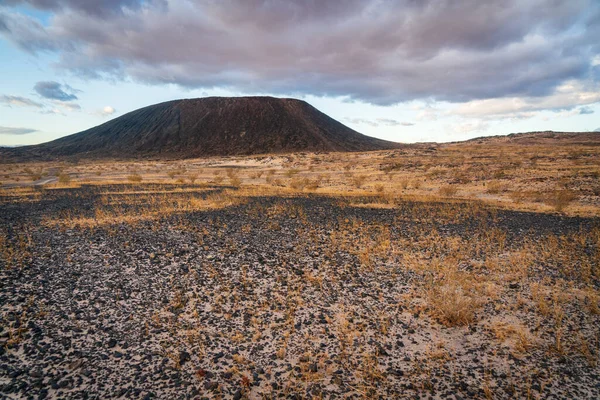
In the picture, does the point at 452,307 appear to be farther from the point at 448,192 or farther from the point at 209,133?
the point at 209,133

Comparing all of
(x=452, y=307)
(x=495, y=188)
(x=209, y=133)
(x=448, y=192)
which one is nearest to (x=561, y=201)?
(x=495, y=188)

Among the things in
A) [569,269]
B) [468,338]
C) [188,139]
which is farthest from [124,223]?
[188,139]

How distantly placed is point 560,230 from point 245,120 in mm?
173941

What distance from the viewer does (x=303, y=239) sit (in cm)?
1373

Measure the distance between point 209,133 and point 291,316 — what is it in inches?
6644

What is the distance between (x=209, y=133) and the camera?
543 ft

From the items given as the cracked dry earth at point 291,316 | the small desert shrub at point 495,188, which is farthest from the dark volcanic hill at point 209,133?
the cracked dry earth at point 291,316

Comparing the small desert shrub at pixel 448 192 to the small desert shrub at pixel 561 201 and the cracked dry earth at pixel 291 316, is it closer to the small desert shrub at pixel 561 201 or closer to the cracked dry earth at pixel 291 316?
the small desert shrub at pixel 561 201

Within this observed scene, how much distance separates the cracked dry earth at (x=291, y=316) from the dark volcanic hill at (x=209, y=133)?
458 ft

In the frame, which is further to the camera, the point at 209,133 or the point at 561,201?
the point at 209,133

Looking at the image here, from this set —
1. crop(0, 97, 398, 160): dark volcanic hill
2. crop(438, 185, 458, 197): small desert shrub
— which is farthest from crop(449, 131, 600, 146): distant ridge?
crop(438, 185, 458, 197): small desert shrub

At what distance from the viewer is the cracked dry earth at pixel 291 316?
5410 mm

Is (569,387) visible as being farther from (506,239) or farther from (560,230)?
(560,230)

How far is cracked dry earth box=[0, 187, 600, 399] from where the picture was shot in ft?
17.7
